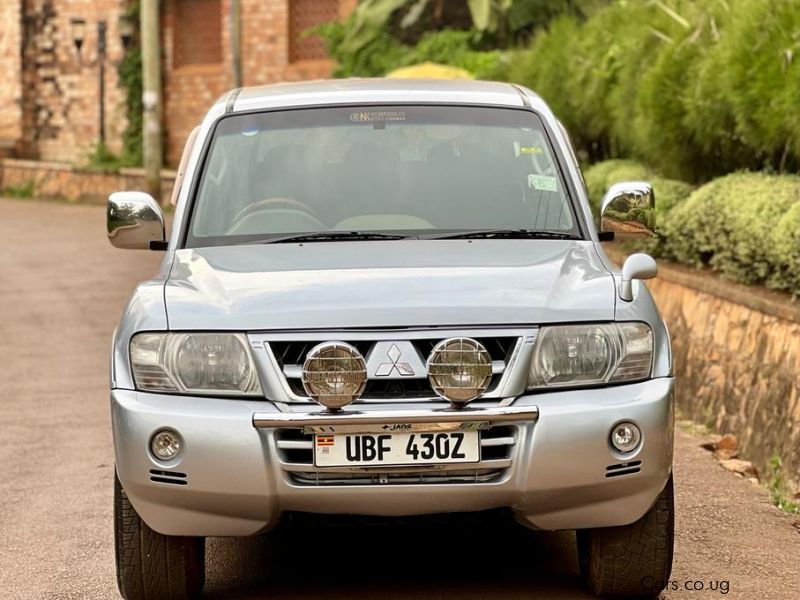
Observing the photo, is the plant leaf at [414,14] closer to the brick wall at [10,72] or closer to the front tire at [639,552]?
the brick wall at [10,72]

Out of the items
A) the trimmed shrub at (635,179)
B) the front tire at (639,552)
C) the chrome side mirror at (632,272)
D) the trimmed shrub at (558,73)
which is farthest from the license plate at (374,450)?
the trimmed shrub at (558,73)

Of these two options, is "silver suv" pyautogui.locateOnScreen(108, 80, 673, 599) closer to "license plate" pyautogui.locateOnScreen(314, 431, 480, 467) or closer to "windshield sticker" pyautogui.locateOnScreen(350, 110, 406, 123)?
"license plate" pyautogui.locateOnScreen(314, 431, 480, 467)

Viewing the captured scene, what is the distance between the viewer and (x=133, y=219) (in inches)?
237

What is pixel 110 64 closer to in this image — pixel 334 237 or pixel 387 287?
pixel 334 237

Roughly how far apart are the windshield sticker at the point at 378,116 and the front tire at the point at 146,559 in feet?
5.95

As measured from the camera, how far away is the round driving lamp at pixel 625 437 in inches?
194

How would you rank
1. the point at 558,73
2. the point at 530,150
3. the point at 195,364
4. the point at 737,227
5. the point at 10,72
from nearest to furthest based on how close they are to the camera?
the point at 195,364
the point at 530,150
the point at 737,227
the point at 558,73
the point at 10,72

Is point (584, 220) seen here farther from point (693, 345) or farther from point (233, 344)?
point (693, 345)

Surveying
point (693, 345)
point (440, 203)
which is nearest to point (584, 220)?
point (440, 203)

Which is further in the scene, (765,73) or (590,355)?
(765,73)

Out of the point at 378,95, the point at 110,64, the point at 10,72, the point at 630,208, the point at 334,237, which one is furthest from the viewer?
the point at 10,72

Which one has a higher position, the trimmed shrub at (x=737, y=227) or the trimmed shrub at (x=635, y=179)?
the trimmed shrub at (x=737, y=227)

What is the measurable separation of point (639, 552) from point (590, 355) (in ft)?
2.19

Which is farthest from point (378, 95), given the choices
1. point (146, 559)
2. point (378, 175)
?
point (146, 559)
